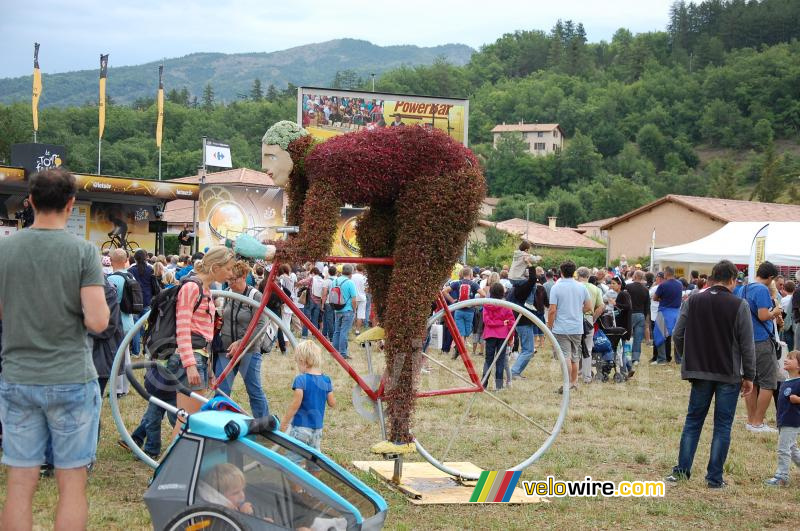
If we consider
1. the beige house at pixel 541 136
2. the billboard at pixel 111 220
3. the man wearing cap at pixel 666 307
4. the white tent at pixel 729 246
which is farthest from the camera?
the beige house at pixel 541 136

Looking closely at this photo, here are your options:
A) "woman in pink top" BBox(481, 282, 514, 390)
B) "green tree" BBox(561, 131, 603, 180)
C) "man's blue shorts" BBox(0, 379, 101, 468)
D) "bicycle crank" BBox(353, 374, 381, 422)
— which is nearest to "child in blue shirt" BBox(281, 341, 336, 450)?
"bicycle crank" BBox(353, 374, 381, 422)

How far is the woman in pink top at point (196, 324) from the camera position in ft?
20.6

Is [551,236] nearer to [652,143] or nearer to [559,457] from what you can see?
[652,143]

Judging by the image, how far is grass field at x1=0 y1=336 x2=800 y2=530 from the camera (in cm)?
613

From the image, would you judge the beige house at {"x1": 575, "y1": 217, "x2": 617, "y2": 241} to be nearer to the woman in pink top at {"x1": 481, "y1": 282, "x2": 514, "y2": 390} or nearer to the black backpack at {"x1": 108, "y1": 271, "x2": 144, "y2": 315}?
the woman in pink top at {"x1": 481, "y1": 282, "x2": 514, "y2": 390}

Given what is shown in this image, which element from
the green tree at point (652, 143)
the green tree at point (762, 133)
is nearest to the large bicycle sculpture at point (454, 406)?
the green tree at point (652, 143)

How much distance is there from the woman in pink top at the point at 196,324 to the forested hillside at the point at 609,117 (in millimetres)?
70554

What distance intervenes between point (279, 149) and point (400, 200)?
94 cm

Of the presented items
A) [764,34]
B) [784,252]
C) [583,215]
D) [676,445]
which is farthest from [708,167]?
[676,445]

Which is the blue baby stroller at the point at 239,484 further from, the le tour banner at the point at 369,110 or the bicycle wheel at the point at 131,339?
the le tour banner at the point at 369,110

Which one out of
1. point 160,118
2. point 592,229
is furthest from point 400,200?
point 592,229

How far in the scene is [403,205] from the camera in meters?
6.21

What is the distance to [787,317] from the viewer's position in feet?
41.9

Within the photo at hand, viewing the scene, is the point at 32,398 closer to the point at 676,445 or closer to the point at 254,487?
the point at 254,487
